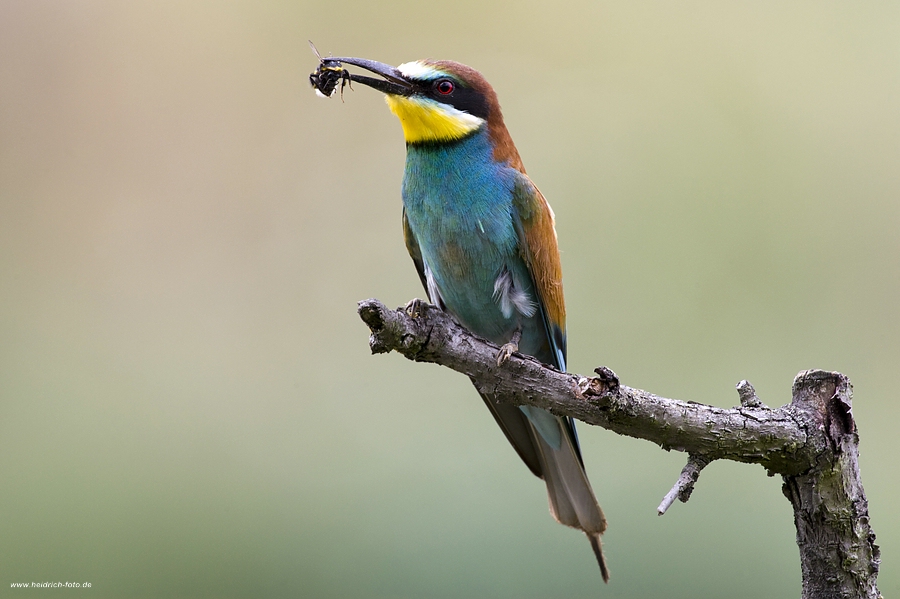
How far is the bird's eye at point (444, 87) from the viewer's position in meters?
2.01

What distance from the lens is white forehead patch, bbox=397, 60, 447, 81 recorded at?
2.01m

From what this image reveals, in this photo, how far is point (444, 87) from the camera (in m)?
2.02

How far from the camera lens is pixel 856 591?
4.58ft

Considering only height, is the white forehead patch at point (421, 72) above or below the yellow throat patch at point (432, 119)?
above

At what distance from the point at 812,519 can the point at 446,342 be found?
739mm

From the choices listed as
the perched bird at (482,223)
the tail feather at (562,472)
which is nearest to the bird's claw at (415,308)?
the perched bird at (482,223)

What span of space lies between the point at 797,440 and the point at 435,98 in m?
1.18

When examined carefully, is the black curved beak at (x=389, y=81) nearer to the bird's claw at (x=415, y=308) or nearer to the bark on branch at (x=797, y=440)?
the bird's claw at (x=415, y=308)

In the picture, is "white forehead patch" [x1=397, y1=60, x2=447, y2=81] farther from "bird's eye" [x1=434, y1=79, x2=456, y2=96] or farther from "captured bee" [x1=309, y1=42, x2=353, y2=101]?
"captured bee" [x1=309, y1=42, x2=353, y2=101]

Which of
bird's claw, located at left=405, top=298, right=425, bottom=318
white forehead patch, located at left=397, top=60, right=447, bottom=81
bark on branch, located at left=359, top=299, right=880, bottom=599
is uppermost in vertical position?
white forehead patch, located at left=397, top=60, right=447, bottom=81

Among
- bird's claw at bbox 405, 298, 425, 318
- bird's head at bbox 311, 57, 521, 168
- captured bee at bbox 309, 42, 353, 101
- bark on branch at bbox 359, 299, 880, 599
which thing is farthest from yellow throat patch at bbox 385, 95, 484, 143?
bark on branch at bbox 359, 299, 880, 599

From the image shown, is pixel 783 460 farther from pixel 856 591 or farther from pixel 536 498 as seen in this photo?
pixel 536 498

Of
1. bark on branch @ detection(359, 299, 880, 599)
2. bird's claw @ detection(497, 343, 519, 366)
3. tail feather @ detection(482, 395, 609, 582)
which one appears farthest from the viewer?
tail feather @ detection(482, 395, 609, 582)

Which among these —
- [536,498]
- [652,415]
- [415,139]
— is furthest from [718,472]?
[415,139]
